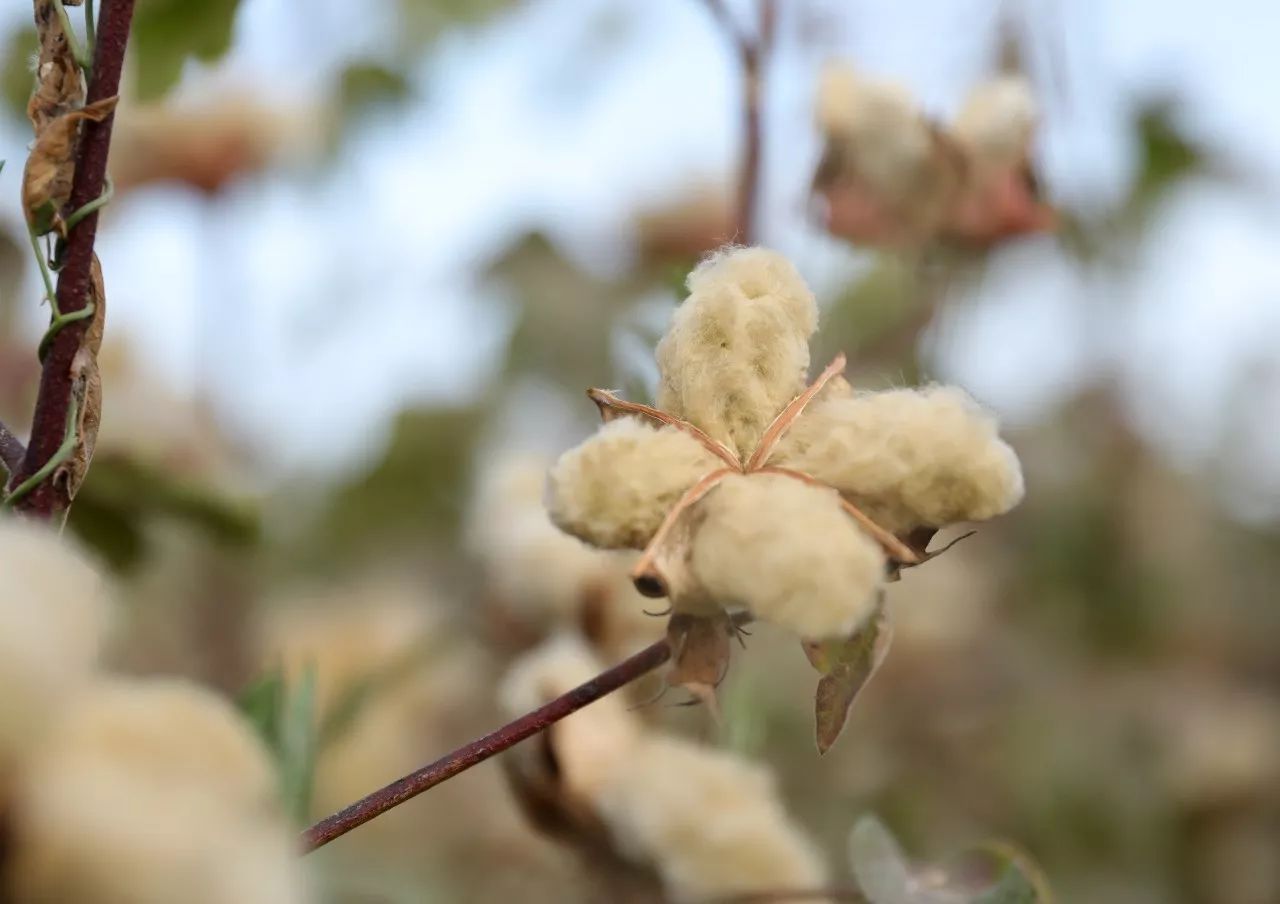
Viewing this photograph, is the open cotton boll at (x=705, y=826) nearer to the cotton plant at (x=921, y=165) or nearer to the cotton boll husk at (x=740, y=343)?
the cotton boll husk at (x=740, y=343)

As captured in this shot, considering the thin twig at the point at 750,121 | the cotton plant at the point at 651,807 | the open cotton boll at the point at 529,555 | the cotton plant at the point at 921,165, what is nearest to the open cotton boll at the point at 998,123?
the cotton plant at the point at 921,165

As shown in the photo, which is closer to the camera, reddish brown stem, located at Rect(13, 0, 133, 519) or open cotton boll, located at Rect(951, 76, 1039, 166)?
reddish brown stem, located at Rect(13, 0, 133, 519)

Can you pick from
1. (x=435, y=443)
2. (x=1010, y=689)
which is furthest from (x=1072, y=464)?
(x=435, y=443)

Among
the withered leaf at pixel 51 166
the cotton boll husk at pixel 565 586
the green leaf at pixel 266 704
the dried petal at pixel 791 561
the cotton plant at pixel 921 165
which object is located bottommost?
the cotton boll husk at pixel 565 586

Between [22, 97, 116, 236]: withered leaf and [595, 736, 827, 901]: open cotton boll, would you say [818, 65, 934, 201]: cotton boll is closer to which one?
[595, 736, 827, 901]: open cotton boll

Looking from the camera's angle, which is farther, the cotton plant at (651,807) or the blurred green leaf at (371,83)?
the blurred green leaf at (371,83)

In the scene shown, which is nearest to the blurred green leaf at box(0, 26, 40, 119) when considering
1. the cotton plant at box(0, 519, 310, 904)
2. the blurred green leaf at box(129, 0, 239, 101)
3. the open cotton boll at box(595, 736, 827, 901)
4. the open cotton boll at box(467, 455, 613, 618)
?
the blurred green leaf at box(129, 0, 239, 101)

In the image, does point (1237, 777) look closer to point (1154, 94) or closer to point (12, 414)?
point (1154, 94)

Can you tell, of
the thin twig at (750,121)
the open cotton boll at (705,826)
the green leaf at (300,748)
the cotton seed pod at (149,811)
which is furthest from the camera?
the thin twig at (750,121)
